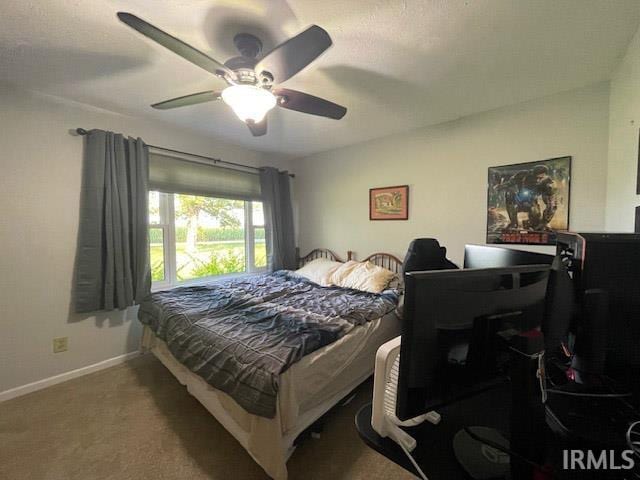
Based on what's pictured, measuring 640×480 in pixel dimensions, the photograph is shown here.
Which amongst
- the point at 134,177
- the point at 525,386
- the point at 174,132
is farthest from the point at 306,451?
the point at 174,132

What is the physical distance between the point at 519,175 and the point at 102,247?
3.72m

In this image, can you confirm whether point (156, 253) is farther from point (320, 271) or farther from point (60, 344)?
point (320, 271)

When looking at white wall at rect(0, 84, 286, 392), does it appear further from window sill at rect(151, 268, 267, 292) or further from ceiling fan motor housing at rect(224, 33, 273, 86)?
ceiling fan motor housing at rect(224, 33, 273, 86)

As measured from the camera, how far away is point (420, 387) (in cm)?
61

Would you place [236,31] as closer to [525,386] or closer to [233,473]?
[525,386]

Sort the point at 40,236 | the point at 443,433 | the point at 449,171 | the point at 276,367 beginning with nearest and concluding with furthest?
1. the point at 443,433
2. the point at 276,367
3. the point at 40,236
4. the point at 449,171

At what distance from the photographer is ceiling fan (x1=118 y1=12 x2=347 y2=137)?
1.15 meters

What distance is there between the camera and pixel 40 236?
216cm

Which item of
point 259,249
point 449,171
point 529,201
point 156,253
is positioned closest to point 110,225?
A: point 156,253

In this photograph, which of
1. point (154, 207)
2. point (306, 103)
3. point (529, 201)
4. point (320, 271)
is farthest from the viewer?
point (320, 271)

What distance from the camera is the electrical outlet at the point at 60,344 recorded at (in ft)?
7.32

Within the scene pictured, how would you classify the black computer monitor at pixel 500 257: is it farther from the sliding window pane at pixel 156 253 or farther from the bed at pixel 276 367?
the sliding window pane at pixel 156 253

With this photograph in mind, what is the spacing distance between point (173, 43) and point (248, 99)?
0.39 m

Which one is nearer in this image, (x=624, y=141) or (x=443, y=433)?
(x=443, y=433)
